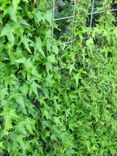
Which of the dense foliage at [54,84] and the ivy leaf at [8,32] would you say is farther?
the dense foliage at [54,84]

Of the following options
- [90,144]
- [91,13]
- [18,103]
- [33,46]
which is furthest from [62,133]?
[91,13]

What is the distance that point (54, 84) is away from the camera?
3.20 metres

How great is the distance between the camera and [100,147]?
376cm

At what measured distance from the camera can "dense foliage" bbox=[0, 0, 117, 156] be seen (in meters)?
2.79

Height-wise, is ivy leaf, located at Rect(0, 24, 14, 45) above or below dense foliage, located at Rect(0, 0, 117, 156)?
above

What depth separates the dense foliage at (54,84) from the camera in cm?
279

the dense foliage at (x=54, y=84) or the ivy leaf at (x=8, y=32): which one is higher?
the ivy leaf at (x=8, y=32)

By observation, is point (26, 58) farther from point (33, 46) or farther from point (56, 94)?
point (56, 94)

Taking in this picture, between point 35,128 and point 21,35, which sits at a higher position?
point 21,35

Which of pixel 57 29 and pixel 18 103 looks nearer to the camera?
pixel 18 103

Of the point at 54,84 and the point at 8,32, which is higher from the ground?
the point at 8,32

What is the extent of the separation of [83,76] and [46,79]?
0.55m

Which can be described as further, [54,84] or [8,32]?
[54,84]

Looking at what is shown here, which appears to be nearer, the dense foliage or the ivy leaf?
the ivy leaf
